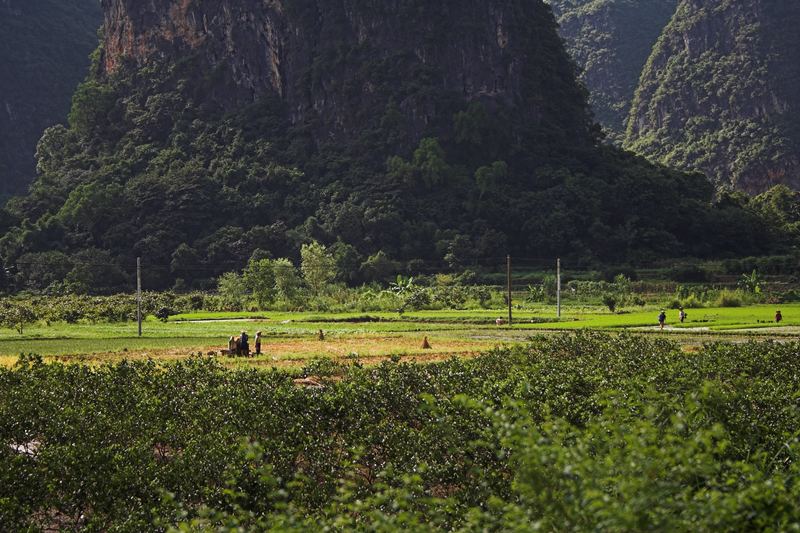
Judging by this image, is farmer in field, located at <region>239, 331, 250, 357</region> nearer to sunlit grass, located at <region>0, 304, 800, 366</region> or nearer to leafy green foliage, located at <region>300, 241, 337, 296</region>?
sunlit grass, located at <region>0, 304, 800, 366</region>

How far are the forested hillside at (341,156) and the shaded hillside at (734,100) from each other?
42482 millimetres

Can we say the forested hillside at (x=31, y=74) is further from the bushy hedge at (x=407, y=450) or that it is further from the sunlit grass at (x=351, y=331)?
the bushy hedge at (x=407, y=450)

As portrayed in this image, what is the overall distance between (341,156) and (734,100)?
286ft

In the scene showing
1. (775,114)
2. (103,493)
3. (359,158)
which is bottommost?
(103,493)

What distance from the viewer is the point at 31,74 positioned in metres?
182

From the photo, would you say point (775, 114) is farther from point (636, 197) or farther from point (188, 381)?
point (188, 381)

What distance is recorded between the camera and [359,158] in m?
129

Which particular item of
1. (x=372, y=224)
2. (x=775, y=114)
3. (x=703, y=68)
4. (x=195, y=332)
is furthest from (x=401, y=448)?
(x=703, y=68)

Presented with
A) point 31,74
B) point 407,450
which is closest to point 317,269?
point 407,450

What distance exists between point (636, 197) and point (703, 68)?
83522mm

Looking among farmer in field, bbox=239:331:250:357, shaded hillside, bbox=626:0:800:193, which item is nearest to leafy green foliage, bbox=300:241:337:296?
farmer in field, bbox=239:331:250:357

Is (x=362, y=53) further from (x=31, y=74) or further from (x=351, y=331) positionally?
(x=351, y=331)

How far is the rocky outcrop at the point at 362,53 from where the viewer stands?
135m

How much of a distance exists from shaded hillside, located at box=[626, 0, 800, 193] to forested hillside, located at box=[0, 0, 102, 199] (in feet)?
350
